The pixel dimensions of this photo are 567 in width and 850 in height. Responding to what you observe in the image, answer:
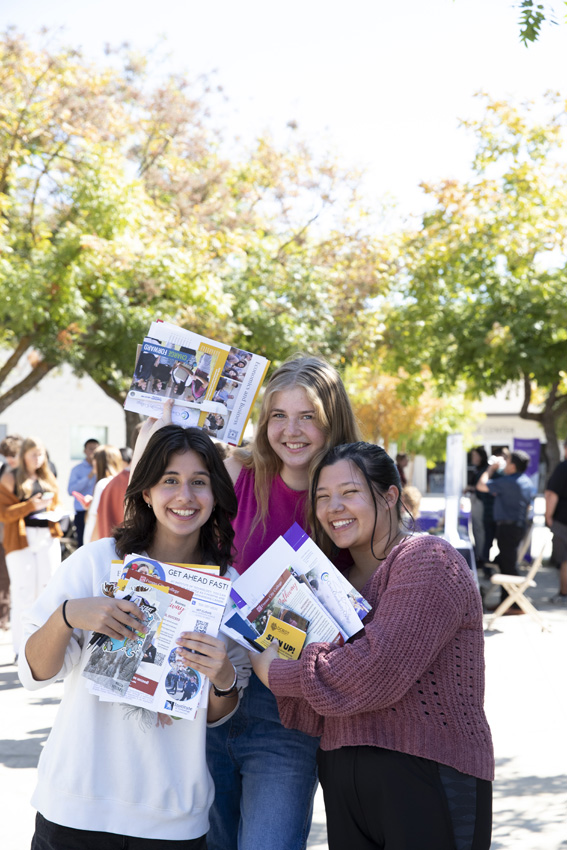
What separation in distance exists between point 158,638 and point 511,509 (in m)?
9.88

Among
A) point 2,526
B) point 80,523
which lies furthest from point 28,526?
point 80,523

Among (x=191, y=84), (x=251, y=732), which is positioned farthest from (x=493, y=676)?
(x=191, y=84)

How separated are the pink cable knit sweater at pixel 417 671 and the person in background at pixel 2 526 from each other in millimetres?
6833

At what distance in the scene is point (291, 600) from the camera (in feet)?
8.51

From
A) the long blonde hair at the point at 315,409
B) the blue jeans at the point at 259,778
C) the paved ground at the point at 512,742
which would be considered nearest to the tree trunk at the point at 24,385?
the paved ground at the point at 512,742

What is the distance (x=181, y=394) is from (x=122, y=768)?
145 cm

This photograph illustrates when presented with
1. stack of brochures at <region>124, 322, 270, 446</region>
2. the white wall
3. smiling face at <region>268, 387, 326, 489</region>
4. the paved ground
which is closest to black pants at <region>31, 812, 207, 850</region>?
smiling face at <region>268, 387, 326, 489</region>

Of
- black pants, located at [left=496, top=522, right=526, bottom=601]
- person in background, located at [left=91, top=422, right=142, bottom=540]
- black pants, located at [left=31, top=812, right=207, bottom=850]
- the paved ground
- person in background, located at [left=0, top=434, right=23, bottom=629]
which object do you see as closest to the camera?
black pants, located at [left=31, top=812, right=207, bottom=850]

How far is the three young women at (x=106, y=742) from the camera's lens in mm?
2363

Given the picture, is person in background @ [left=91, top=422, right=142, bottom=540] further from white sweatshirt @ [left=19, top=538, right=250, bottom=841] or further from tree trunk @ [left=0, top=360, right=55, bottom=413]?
tree trunk @ [left=0, top=360, right=55, bottom=413]

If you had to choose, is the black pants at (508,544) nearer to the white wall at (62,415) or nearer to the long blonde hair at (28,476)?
the long blonde hair at (28,476)

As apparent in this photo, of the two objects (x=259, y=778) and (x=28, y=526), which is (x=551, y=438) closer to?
(x=28, y=526)

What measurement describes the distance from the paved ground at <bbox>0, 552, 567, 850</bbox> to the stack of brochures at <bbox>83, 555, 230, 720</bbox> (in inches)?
97.6

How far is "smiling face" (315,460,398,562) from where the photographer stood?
8.63 ft
